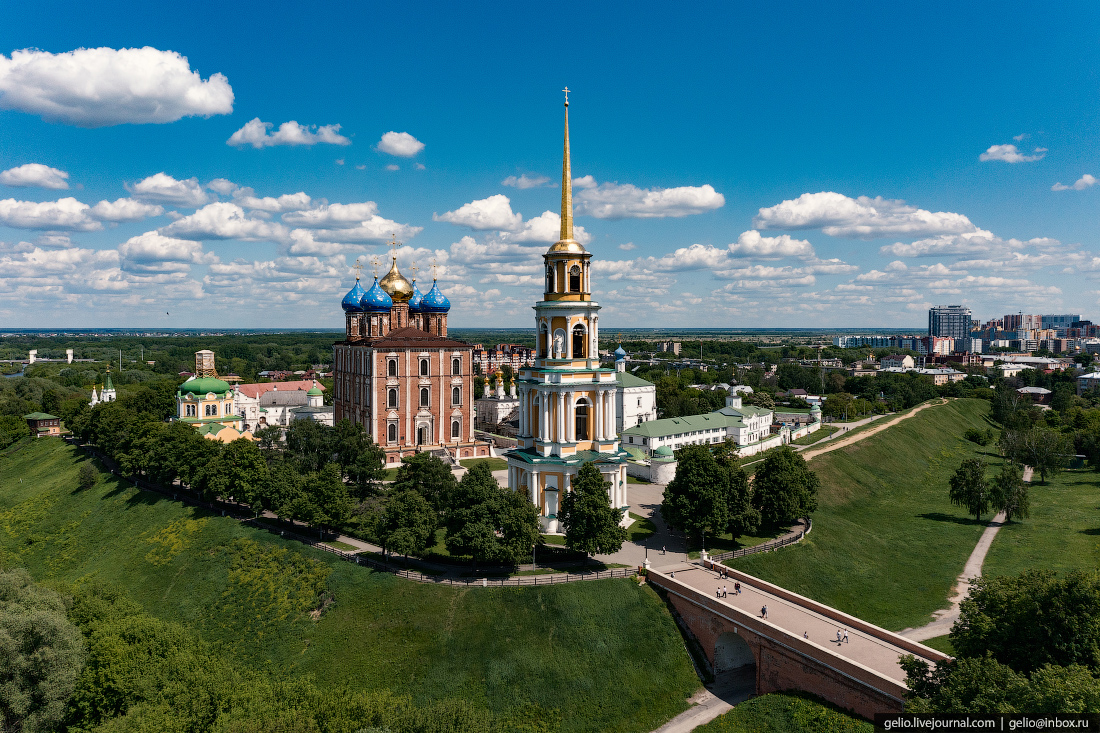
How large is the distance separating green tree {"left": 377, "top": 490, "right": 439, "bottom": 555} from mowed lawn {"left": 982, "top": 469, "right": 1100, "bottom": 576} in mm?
29135

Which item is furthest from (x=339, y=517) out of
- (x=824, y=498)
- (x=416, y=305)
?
(x=824, y=498)

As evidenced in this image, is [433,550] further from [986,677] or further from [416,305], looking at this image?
[416,305]

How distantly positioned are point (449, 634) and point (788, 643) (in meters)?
12.9

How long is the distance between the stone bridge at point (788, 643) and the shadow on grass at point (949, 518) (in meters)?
24.7

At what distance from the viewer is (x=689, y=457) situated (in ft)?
114

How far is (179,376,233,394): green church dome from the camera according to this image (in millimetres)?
61094

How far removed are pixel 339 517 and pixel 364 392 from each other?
21599mm

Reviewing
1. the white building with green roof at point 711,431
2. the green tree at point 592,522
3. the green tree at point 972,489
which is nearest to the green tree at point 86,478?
the green tree at point 592,522

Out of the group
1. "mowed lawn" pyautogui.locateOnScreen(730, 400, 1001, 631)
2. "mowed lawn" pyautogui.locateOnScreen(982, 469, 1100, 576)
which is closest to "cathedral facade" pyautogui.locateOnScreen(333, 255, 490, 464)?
A: "mowed lawn" pyautogui.locateOnScreen(730, 400, 1001, 631)

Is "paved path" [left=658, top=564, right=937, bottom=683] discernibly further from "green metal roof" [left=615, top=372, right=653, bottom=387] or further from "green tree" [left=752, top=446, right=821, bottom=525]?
"green metal roof" [left=615, top=372, right=653, bottom=387]

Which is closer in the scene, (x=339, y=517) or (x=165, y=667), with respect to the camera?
(x=165, y=667)

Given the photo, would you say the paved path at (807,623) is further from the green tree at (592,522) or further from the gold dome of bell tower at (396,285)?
the gold dome of bell tower at (396,285)

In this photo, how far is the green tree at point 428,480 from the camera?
34625 mm

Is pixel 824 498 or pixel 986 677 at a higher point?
pixel 986 677
